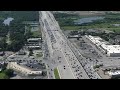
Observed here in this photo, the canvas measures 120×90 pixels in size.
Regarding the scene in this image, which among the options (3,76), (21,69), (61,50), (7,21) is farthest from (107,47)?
(7,21)

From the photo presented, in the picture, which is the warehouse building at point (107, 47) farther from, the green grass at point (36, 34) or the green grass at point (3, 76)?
the green grass at point (3, 76)

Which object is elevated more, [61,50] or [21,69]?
[61,50]

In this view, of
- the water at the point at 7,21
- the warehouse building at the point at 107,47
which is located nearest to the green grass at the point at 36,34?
the warehouse building at the point at 107,47

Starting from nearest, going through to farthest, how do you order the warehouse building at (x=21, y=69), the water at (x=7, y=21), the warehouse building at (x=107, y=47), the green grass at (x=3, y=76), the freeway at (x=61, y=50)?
1. the green grass at (x=3, y=76)
2. the freeway at (x=61, y=50)
3. the warehouse building at (x=21, y=69)
4. the warehouse building at (x=107, y=47)
5. the water at (x=7, y=21)

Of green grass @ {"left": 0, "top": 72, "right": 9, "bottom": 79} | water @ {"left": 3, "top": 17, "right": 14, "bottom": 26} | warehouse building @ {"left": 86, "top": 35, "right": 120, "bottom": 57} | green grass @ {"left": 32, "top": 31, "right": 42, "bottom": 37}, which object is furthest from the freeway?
water @ {"left": 3, "top": 17, "right": 14, "bottom": 26}

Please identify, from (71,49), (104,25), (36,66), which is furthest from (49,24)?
(36,66)

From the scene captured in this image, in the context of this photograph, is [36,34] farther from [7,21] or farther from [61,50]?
[7,21]

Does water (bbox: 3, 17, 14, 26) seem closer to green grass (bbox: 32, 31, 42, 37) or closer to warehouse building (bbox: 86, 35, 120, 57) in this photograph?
green grass (bbox: 32, 31, 42, 37)
